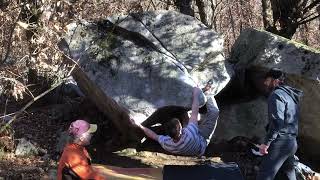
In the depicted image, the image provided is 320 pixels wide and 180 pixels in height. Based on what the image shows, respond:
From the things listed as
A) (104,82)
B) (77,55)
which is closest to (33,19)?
(77,55)

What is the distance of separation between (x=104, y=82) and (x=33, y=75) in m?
2.53

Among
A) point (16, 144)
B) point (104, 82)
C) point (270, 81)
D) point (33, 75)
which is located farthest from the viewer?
point (33, 75)

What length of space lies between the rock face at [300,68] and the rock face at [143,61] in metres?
0.59

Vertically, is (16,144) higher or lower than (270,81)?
lower

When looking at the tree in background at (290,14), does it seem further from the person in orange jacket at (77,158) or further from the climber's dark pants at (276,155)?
the person in orange jacket at (77,158)

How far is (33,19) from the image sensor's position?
7.05 metres

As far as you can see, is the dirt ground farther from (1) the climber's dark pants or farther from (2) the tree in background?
(2) the tree in background

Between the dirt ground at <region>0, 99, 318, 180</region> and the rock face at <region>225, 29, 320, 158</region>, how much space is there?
0.57m

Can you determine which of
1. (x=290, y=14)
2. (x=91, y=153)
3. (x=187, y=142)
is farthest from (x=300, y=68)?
(x=91, y=153)

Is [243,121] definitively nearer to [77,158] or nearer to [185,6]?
[185,6]

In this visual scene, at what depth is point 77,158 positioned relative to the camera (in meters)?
4.66

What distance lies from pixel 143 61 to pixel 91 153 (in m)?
1.54

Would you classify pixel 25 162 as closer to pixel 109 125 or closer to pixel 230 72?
pixel 109 125

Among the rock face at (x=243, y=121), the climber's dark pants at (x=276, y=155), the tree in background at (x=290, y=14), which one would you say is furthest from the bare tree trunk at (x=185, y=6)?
the climber's dark pants at (x=276, y=155)
